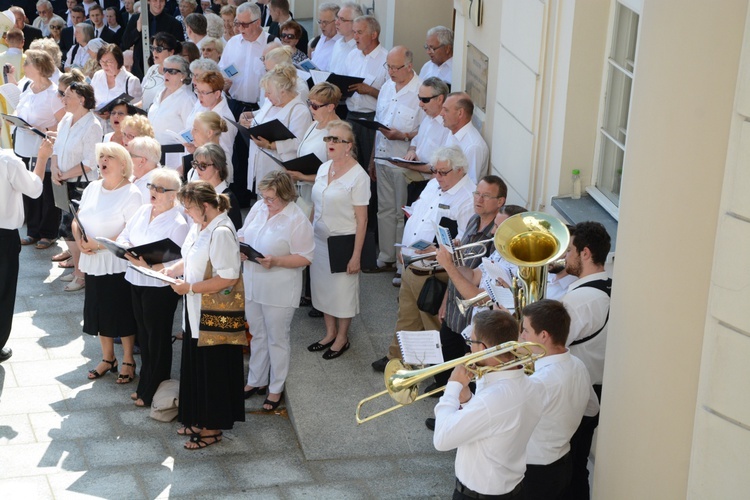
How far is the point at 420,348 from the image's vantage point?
5.70 metres

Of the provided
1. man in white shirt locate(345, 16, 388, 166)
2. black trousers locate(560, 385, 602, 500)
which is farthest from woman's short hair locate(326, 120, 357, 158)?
black trousers locate(560, 385, 602, 500)

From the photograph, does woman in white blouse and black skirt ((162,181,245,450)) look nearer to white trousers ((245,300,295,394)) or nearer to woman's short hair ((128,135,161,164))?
white trousers ((245,300,295,394))

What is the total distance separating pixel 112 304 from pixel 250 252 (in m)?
1.48

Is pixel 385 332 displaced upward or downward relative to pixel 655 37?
downward

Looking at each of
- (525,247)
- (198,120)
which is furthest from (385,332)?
(525,247)

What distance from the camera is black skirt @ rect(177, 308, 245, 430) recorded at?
7414 mm

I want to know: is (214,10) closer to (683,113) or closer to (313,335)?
(313,335)

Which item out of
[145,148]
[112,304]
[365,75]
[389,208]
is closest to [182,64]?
[365,75]

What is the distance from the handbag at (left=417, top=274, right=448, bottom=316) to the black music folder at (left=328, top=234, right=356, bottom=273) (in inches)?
36.5

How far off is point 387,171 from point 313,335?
71.4 inches

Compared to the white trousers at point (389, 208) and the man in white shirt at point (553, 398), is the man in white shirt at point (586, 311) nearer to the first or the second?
the man in white shirt at point (553, 398)

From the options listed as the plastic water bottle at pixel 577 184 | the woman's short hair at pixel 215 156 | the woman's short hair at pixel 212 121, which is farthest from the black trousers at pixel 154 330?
the plastic water bottle at pixel 577 184

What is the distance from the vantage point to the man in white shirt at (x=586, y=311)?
6.20m

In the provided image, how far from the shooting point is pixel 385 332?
8953 mm
